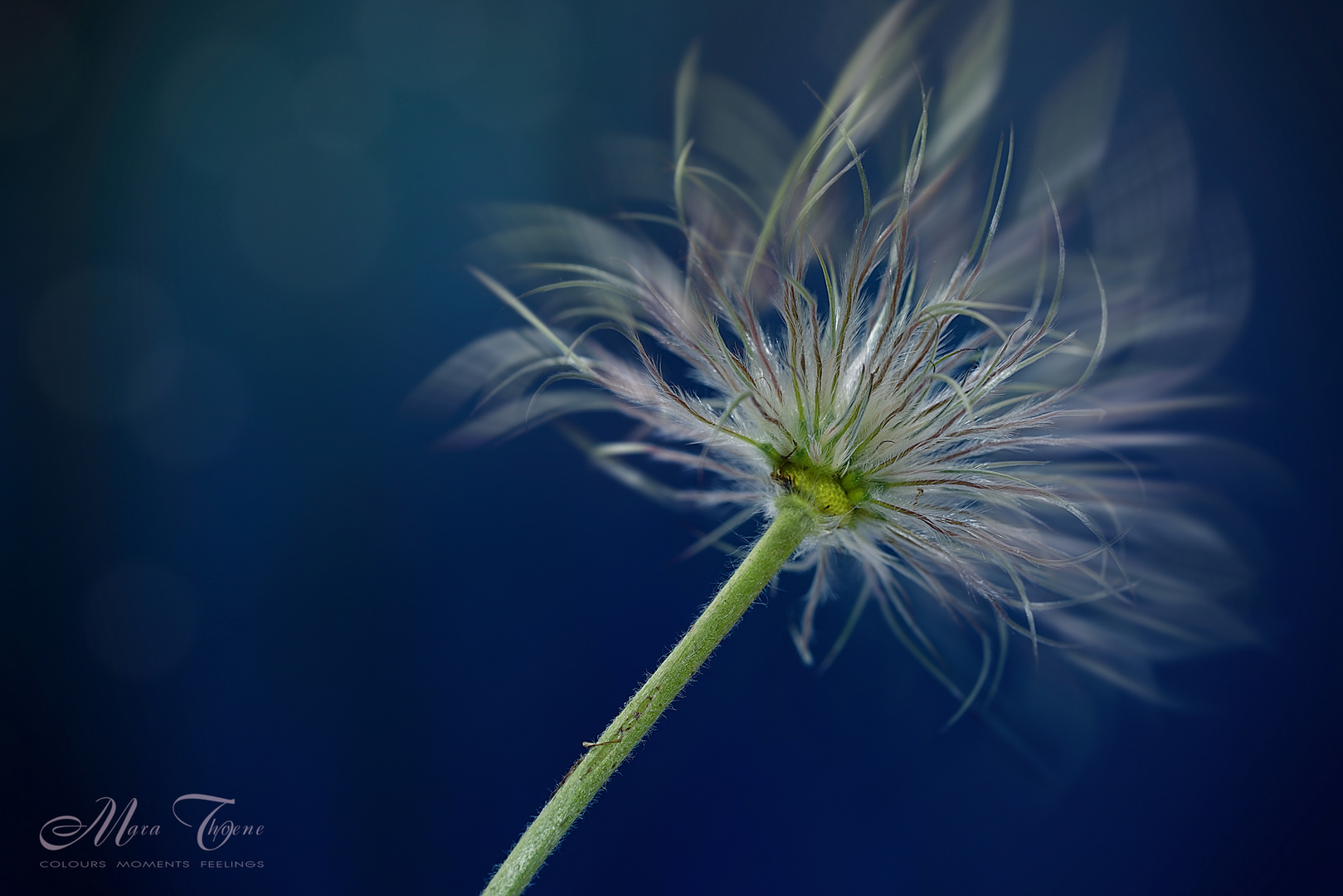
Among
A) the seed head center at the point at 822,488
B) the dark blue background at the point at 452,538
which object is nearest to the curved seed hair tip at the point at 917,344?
the seed head center at the point at 822,488

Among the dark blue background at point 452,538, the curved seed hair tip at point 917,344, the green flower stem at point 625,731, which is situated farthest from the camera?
the dark blue background at point 452,538

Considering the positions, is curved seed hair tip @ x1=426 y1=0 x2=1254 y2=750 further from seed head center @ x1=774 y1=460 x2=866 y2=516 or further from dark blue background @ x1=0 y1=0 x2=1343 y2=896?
dark blue background @ x1=0 y1=0 x2=1343 y2=896

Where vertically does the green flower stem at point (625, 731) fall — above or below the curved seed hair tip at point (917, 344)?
below

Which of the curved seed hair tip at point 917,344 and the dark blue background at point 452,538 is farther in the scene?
the dark blue background at point 452,538

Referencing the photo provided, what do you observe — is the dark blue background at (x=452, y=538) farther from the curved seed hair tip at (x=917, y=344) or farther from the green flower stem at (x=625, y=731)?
the green flower stem at (x=625, y=731)

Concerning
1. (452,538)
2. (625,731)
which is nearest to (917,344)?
(625,731)

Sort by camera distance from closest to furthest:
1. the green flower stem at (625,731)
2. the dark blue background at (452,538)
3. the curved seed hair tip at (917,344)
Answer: the green flower stem at (625,731) < the curved seed hair tip at (917,344) < the dark blue background at (452,538)

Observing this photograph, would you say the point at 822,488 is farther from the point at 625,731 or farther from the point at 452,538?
the point at 452,538
